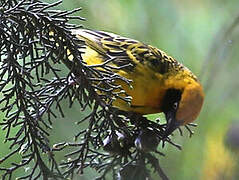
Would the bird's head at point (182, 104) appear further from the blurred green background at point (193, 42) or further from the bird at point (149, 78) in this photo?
the blurred green background at point (193, 42)

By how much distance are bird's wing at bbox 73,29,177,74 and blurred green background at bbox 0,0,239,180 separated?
0.18m

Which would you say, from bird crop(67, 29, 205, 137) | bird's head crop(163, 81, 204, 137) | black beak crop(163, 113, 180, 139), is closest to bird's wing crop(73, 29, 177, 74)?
bird crop(67, 29, 205, 137)

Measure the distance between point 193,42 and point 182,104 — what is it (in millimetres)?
1224

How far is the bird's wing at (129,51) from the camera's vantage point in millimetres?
2357

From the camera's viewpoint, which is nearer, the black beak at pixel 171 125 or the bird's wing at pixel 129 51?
the black beak at pixel 171 125

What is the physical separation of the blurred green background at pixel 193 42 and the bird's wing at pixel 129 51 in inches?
7.0

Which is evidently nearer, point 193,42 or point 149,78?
point 149,78

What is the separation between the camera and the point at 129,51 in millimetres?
2404

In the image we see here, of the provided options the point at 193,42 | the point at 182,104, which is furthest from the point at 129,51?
the point at 193,42

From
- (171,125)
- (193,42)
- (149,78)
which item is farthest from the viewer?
(193,42)

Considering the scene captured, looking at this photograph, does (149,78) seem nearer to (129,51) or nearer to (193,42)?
(129,51)

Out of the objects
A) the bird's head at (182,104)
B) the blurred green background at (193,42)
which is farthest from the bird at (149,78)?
the blurred green background at (193,42)

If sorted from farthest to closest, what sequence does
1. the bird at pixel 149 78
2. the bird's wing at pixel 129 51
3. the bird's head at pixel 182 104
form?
the bird's wing at pixel 129 51
the bird at pixel 149 78
the bird's head at pixel 182 104

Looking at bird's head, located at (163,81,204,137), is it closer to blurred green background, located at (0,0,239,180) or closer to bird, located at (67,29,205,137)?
bird, located at (67,29,205,137)
